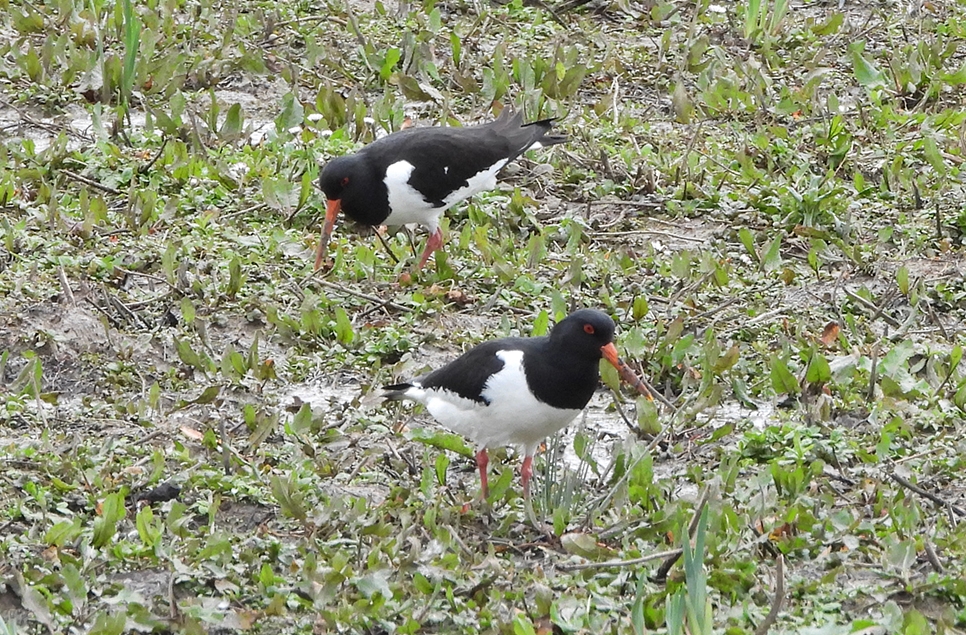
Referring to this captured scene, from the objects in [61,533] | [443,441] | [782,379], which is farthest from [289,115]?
[61,533]

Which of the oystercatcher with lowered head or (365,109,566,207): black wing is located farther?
(365,109,566,207): black wing

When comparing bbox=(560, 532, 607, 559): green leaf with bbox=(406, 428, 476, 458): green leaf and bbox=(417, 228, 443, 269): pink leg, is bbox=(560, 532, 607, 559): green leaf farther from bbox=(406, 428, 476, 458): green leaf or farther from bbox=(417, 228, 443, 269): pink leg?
bbox=(417, 228, 443, 269): pink leg

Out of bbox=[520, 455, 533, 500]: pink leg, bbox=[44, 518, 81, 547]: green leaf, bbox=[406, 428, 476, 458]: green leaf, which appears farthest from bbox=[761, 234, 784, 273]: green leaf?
bbox=[44, 518, 81, 547]: green leaf

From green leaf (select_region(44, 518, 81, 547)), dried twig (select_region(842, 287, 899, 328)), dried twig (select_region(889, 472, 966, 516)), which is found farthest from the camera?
dried twig (select_region(842, 287, 899, 328))

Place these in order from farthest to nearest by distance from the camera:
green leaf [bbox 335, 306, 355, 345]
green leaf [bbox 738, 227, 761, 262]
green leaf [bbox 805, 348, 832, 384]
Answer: green leaf [bbox 738, 227, 761, 262] → green leaf [bbox 335, 306, 355, 345] → green leaf [bbox 805, 348, 832, 384]

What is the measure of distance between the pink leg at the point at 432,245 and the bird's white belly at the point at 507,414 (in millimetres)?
1964

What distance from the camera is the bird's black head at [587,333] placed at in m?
5.07

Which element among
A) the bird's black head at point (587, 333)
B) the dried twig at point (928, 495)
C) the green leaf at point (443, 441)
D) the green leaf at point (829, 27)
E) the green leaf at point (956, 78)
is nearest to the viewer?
the dried twig at point (928, 495)

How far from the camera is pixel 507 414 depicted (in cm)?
509

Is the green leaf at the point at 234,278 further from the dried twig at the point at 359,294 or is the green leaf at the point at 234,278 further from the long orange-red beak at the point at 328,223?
the long orange-red beak at the point at 328,223

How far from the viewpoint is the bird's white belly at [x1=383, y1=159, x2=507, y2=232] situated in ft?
23.8

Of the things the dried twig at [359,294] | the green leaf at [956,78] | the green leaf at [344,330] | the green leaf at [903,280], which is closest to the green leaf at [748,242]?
the green leaf at [903,280]

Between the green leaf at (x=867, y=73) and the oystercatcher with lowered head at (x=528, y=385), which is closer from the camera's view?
the oystercatcher with lowered head at (x=528, y=385)

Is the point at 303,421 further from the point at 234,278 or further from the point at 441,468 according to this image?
the point at 234,278
